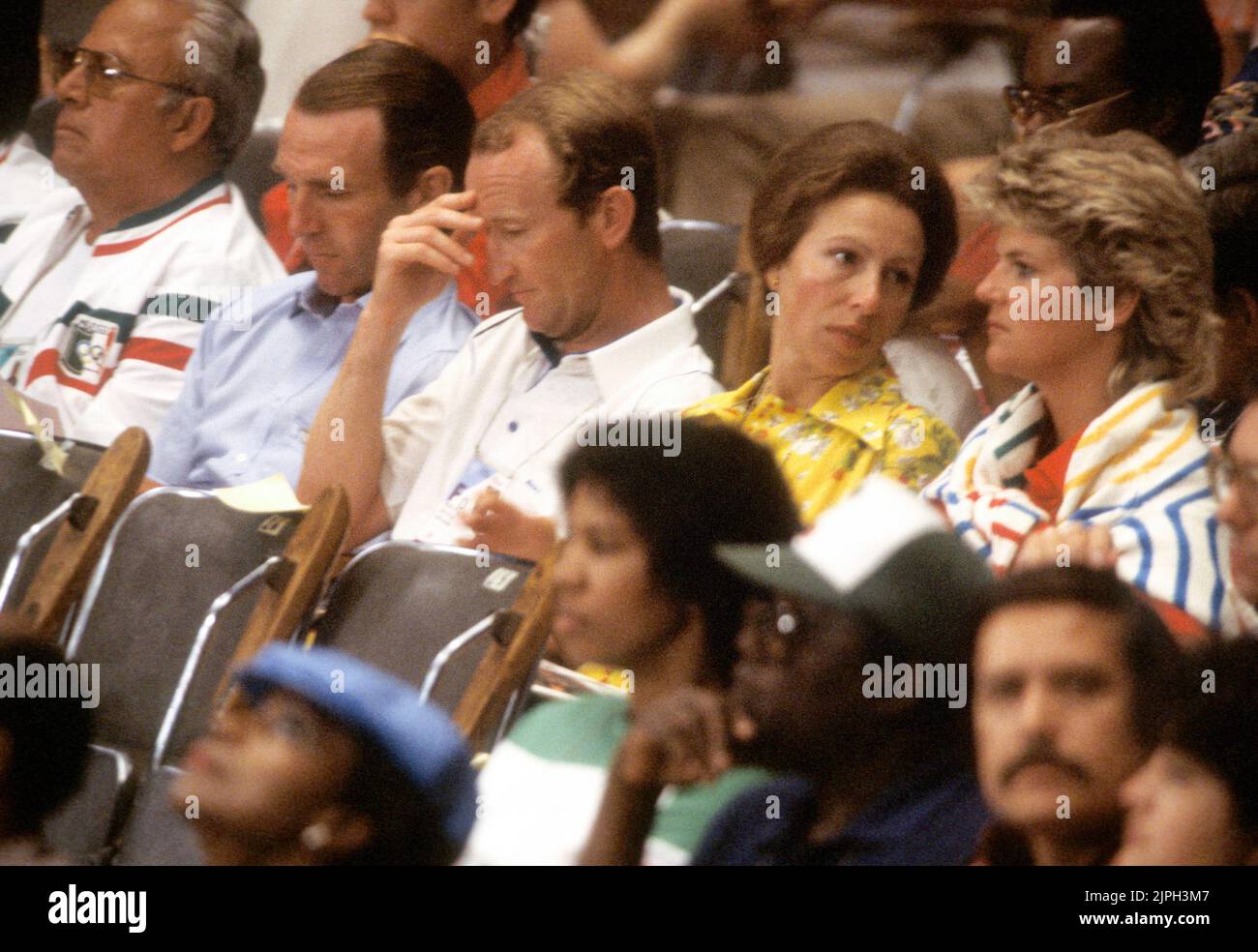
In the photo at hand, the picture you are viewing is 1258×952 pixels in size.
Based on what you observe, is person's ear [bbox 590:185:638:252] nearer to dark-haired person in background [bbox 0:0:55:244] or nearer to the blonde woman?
the blonde woman

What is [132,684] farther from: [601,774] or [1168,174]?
[1168,174]

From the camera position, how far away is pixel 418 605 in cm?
225

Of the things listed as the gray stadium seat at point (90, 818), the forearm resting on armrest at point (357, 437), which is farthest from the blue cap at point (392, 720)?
the forearm resting on armrest at point (357, 437)

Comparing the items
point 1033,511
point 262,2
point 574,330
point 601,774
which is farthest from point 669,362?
point 262,2

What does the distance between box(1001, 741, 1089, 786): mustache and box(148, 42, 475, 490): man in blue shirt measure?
1230mm

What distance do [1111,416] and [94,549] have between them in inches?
50.3

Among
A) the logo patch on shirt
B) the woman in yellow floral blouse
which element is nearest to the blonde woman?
the woman in yellow floral blouse

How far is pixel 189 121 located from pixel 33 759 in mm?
1260

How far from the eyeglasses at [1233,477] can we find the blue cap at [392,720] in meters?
0.77

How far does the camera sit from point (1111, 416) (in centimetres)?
193

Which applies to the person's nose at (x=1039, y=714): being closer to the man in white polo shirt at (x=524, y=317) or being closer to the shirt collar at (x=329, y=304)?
the man in white polo shirt at (x=524, y=317)

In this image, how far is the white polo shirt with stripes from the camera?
2807 mm
